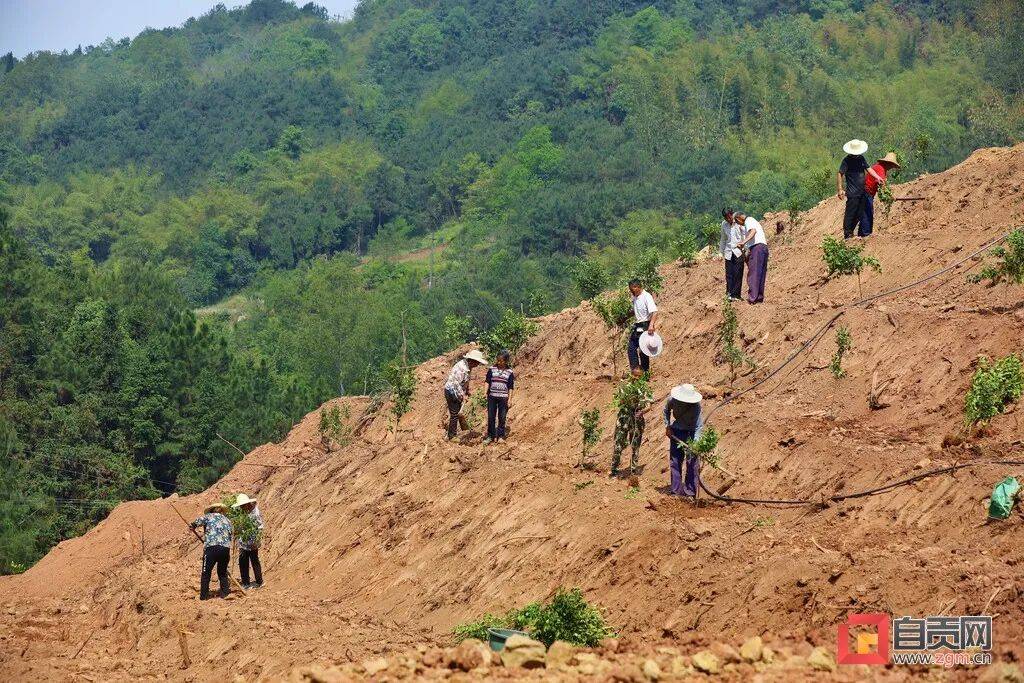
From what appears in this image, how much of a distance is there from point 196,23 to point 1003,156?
144m

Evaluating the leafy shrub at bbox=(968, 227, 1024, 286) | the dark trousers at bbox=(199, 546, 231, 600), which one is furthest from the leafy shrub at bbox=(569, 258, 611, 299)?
the dark trousers at bbox=(199, 546, 231, 600)

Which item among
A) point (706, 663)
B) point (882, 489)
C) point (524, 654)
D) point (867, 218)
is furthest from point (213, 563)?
point (867, 218)

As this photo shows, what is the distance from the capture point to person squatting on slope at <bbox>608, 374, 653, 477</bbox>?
16.0 meters

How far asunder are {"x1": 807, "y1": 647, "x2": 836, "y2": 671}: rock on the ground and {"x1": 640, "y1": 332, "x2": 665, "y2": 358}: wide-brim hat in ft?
24.1

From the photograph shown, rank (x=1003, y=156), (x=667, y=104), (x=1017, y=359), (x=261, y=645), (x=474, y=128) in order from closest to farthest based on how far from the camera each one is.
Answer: (x=1017, y=359) < (x=261, y=645) < (x=1003, y=156) < (x=667, y=104) < (x=474, y=128)

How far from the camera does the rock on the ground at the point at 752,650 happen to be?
34.8 feet

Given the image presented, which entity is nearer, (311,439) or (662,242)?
(311,439)

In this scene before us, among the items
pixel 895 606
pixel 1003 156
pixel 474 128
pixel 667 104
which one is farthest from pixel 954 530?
pixel 474 128

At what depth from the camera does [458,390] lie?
19531 millimetres

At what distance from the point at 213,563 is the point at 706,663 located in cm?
836

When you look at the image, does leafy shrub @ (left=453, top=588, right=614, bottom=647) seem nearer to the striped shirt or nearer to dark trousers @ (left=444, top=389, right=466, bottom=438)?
the striped shirt

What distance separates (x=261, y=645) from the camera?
50.8ft

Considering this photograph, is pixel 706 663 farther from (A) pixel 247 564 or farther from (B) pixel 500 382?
(A) pixel 247 564

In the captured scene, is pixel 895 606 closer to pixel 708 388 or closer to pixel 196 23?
pixel 708 388
